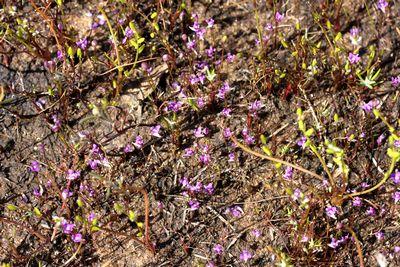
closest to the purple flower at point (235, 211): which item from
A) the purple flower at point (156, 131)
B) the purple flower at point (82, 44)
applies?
the purple flower at point (156, 131)

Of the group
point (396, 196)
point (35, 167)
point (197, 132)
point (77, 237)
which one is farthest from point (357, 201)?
point (35, 167)

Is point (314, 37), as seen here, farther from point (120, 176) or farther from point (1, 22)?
point (1, 22)

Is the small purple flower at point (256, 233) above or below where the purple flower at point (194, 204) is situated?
below

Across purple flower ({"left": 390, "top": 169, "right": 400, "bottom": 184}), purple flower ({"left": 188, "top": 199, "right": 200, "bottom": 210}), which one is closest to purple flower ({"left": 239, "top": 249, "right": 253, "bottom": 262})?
purple flower ({"left": 188, "top": 199, "right": 200, "bottom": 210})

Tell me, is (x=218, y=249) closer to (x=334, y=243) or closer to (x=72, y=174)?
(x=334, y=243)

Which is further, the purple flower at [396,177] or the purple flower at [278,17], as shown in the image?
the purple flower at [278,17]

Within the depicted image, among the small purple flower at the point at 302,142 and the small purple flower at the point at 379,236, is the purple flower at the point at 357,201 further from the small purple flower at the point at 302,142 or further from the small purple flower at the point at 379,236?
the small purple flower at the point at 302,142

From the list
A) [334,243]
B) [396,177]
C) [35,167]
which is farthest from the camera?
[35,167]

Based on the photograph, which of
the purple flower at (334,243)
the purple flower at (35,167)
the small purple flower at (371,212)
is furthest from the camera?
the purple flower at (35,167)
